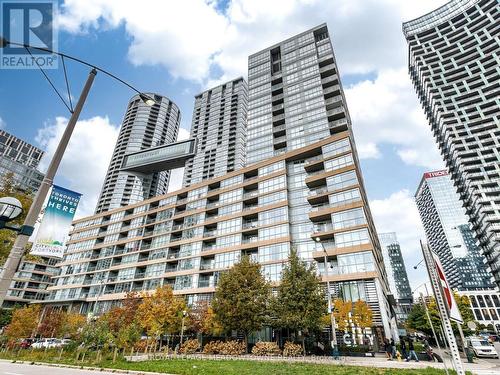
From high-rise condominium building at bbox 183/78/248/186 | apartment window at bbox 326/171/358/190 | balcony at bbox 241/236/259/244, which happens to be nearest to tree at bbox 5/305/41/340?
balcony at bbox 241/236/259/244

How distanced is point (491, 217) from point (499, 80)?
5185 centimetres

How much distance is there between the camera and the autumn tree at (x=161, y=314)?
3466cm

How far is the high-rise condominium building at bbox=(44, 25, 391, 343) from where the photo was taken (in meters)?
35.9

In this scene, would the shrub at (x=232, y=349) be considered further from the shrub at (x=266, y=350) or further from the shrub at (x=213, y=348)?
the shrub at (x=266, y=350)

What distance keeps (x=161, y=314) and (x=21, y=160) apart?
126m

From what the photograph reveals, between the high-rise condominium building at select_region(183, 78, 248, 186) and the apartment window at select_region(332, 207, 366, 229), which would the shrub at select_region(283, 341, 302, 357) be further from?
the high-rise condominium building at select_region(183, 78, 248, 186)

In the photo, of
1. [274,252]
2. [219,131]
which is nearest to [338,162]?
[274,252]

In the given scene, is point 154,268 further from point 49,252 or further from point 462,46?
point 462,46

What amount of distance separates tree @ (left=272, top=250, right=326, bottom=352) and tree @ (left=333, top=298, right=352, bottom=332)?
4142 mm

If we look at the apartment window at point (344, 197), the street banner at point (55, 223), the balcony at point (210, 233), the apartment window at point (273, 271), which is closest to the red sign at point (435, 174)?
Result: the apartment window at point (344, 197)

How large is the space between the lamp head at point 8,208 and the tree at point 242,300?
83.6 ft

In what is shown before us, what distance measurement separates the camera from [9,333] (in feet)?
111

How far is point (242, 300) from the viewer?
93.0 ft

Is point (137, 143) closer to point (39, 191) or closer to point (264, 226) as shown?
point (264, 226)
